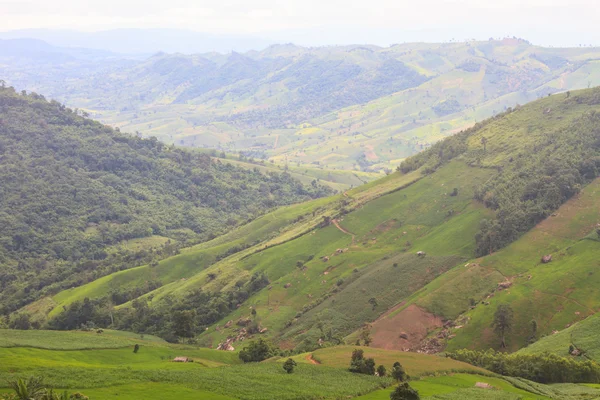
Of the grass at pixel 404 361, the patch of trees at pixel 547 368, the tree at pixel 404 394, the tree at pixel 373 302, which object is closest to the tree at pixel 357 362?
the grass at pixel 404 361

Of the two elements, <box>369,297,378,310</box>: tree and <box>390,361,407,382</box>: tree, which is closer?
<box>390,361,407,382</box>: tree

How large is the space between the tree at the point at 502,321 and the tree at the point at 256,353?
4891 centimetres

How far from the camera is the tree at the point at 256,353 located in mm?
97500

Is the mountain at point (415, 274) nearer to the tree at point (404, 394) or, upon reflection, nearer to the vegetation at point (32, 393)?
the tree at point (404, 394)

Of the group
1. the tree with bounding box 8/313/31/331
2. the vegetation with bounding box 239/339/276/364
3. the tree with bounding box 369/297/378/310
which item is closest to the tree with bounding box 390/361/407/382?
the vegetation with bounding box 239/339/276/364

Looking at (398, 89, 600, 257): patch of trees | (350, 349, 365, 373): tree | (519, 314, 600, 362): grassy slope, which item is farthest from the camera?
(398, 89, 600, 257): patch of trees

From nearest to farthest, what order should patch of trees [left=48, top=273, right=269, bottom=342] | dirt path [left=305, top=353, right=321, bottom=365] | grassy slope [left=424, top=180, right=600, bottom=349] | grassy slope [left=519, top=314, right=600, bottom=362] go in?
dirt path [left=305, top=353, right=321, bottom=365] → grassy slope [left=519, top=314, right=600, bottom=362] → grassy slope [left=424, top=180, right=600, bottom=349] → patch of trees [left=48, top=273, right=269, bottom=342]

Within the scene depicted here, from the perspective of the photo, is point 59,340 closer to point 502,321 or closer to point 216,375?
point 216,375

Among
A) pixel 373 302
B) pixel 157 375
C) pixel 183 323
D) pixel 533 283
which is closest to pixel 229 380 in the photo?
pixel 157 375

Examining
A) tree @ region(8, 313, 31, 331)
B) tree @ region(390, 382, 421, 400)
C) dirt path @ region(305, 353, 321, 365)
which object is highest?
tree @ region(390, 382, 421, 400)

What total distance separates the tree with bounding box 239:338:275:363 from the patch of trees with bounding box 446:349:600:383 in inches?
1552

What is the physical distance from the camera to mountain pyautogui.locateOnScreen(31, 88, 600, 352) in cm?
11938

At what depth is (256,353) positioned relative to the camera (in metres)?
97.9

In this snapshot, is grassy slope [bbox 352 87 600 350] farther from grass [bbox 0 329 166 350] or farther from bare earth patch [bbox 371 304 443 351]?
grass [bbox 0 329 166 350]
